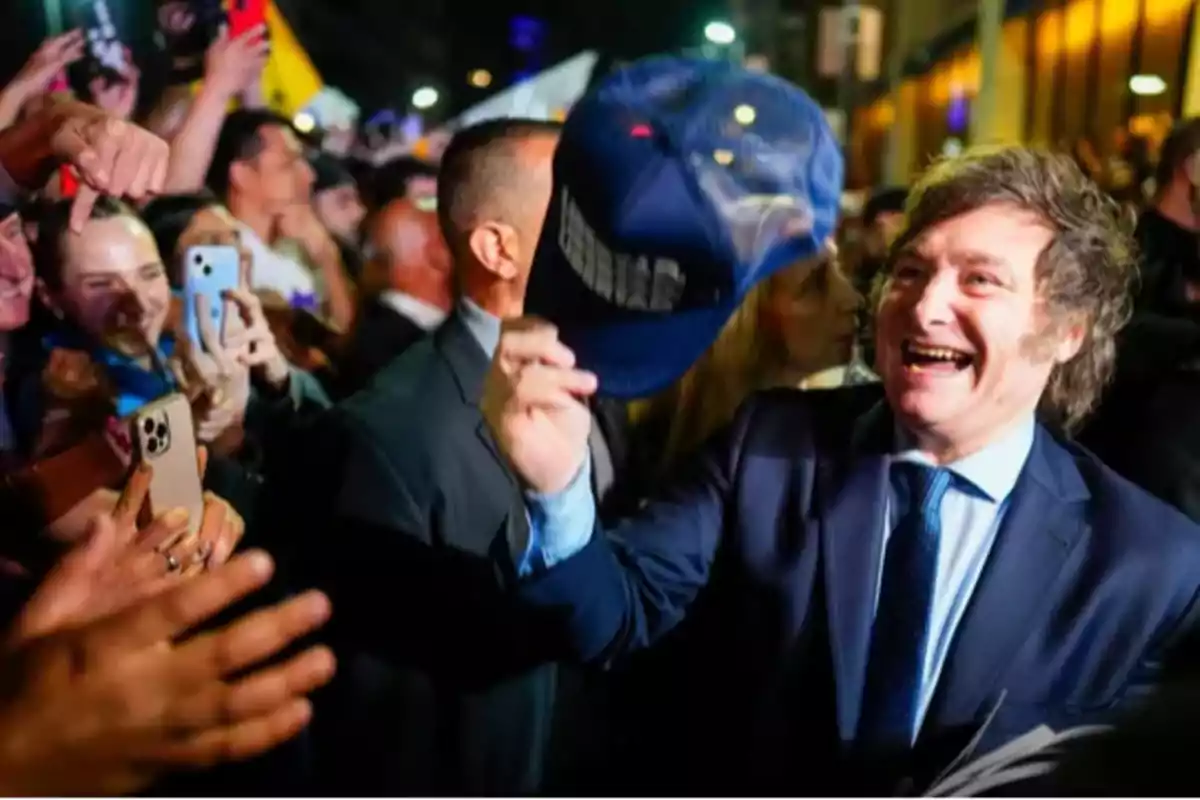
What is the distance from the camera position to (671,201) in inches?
32.6

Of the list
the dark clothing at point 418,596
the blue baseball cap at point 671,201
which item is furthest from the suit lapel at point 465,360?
the blue baseball cap at point 671,201

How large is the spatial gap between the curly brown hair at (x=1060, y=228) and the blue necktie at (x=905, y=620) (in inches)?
5.1

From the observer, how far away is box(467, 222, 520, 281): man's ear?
0.92 metres

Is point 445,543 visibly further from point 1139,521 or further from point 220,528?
point 1139,521

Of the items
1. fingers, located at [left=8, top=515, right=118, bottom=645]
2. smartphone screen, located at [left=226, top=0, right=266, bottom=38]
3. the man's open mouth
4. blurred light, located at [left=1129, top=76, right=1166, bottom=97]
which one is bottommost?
fingers, located at [left=8, top=515, right=118, bottom=645]

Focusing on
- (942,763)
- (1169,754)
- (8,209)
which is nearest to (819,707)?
(942,763)

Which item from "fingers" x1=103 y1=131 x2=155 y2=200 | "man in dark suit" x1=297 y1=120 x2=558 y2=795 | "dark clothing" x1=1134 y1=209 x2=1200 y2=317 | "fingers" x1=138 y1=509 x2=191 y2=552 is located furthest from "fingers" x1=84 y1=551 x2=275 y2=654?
"dark clothing" x1=1134 y1=209 x2=1200 y2=317

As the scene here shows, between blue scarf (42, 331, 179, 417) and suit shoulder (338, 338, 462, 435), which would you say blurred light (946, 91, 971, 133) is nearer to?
suit shoulder (338, 338, 462, 435)

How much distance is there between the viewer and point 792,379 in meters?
1.00

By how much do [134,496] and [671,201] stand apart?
20.1 inches

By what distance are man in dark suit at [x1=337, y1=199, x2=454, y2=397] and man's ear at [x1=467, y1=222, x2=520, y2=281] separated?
0.13m

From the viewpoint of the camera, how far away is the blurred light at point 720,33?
1.09 metres

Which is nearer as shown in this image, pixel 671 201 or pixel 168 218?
pixel 671 201

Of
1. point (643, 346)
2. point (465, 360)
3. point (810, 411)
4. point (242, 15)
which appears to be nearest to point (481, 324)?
point (465, 360)
